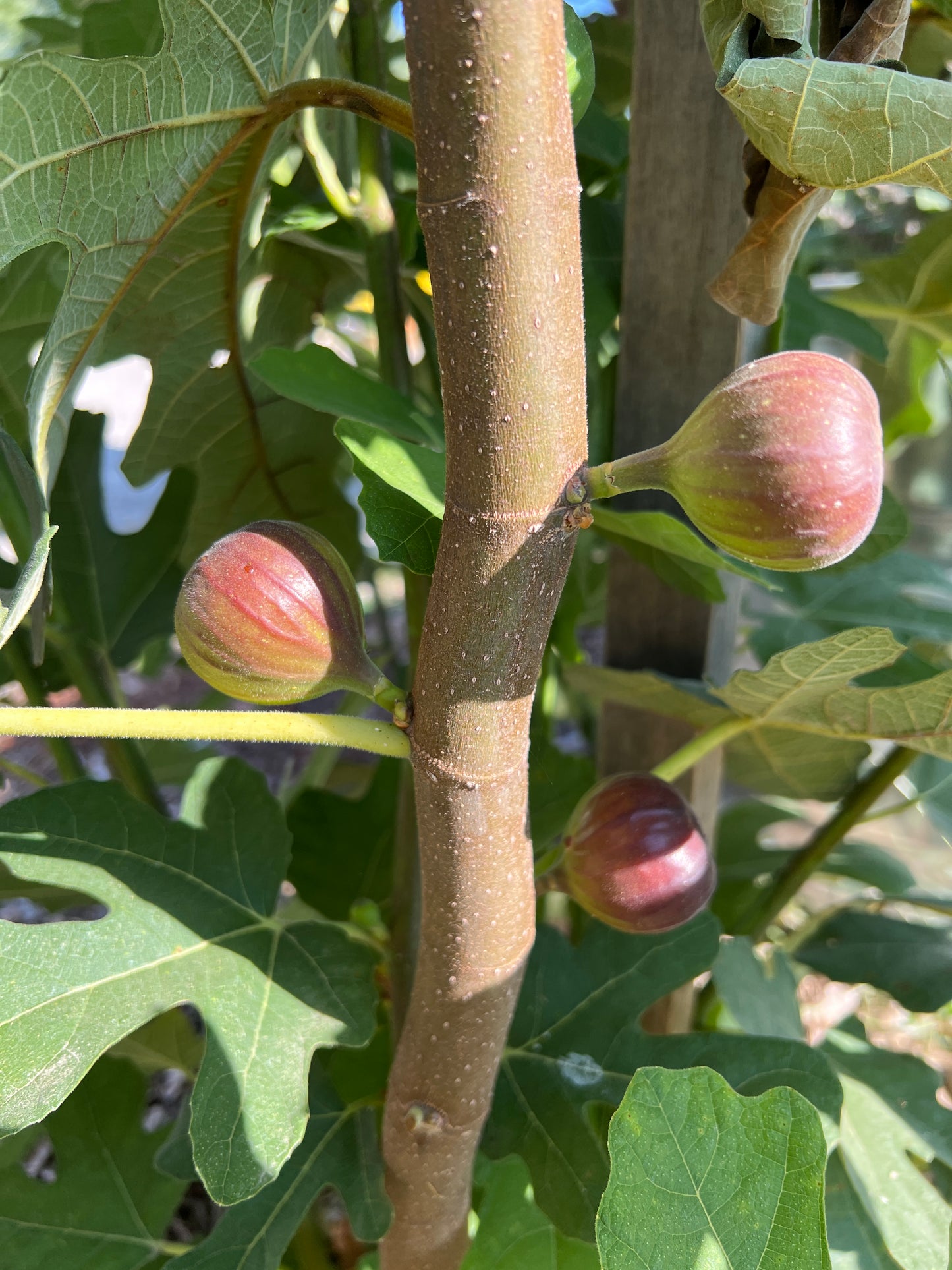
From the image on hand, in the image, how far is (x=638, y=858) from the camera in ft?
1.88

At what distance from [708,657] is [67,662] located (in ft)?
1.61

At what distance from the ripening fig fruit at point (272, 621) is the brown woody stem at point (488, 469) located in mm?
46

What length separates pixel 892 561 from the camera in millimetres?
956

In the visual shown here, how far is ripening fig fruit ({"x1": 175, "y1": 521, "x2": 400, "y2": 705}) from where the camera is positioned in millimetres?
425

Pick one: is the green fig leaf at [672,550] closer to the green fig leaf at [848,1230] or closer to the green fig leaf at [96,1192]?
the green fig leaf at [848,1230]

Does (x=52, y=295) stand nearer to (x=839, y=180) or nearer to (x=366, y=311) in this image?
(x=839, y=180)

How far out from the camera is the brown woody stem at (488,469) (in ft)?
1.02

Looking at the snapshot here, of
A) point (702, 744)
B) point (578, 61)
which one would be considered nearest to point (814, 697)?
point (702, 744)

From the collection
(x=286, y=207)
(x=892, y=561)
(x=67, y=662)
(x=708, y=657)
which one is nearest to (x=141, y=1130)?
(x=67, y=662)

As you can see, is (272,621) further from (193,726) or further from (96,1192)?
(96,1192)

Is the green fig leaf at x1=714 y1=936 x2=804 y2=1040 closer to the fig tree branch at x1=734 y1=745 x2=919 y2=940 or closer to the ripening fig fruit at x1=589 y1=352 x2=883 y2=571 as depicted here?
the fig tree branch at x1=734 y1=745 x2=919 y2=940

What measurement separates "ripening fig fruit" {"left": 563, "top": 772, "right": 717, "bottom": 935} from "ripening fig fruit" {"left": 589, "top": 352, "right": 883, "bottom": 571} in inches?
9.8

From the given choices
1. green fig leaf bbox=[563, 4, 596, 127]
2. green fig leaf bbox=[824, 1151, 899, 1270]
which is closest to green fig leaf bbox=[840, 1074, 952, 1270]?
green fig leaf bbox=[824, 1151, 899, 1270]

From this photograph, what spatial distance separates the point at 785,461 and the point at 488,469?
104mm
